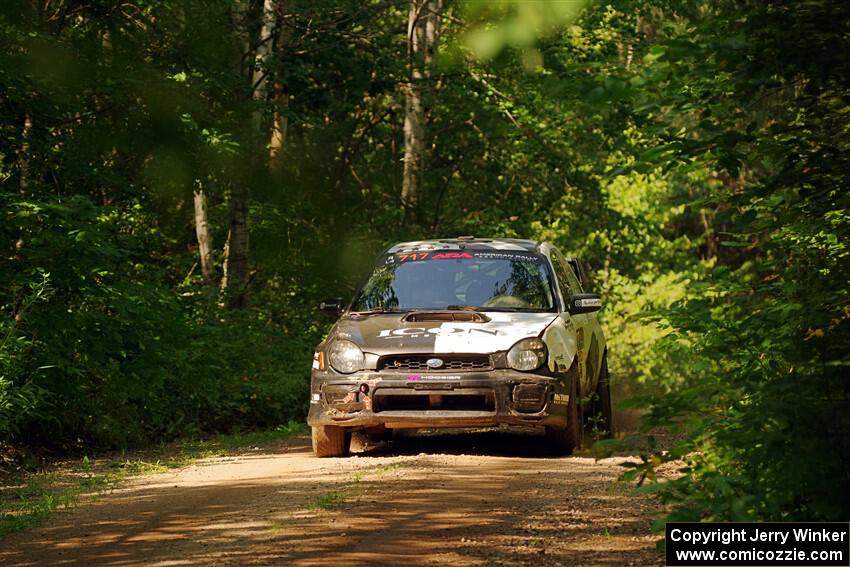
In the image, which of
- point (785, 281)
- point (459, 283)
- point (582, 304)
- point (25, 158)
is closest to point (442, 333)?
point (459, 283)

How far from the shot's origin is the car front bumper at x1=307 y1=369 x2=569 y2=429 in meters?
11.7

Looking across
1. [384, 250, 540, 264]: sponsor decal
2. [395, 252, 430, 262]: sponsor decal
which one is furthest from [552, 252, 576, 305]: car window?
[395, 252, 430, 262]: sponsor decal

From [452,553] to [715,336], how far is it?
2.76 meters

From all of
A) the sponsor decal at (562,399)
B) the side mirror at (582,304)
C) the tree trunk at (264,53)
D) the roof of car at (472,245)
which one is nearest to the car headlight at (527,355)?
the sponsor decal at (562,399)

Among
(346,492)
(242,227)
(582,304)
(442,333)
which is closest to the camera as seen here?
(346,492)

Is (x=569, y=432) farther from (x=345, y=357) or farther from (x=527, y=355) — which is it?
(x=345, y=357)

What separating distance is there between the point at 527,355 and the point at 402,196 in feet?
55.6

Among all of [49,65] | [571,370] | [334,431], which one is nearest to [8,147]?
[49,65]

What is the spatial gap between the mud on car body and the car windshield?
0.04 ft

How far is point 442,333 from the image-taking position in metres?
11.9

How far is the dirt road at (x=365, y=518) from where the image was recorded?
7.39m

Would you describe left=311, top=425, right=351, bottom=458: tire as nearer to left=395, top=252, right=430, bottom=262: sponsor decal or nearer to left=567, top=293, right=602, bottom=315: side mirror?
left=395, top=252, right=430, bottom=262: sponsor decal

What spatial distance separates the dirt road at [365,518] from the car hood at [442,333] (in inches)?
37.1

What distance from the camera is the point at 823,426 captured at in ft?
22.0
